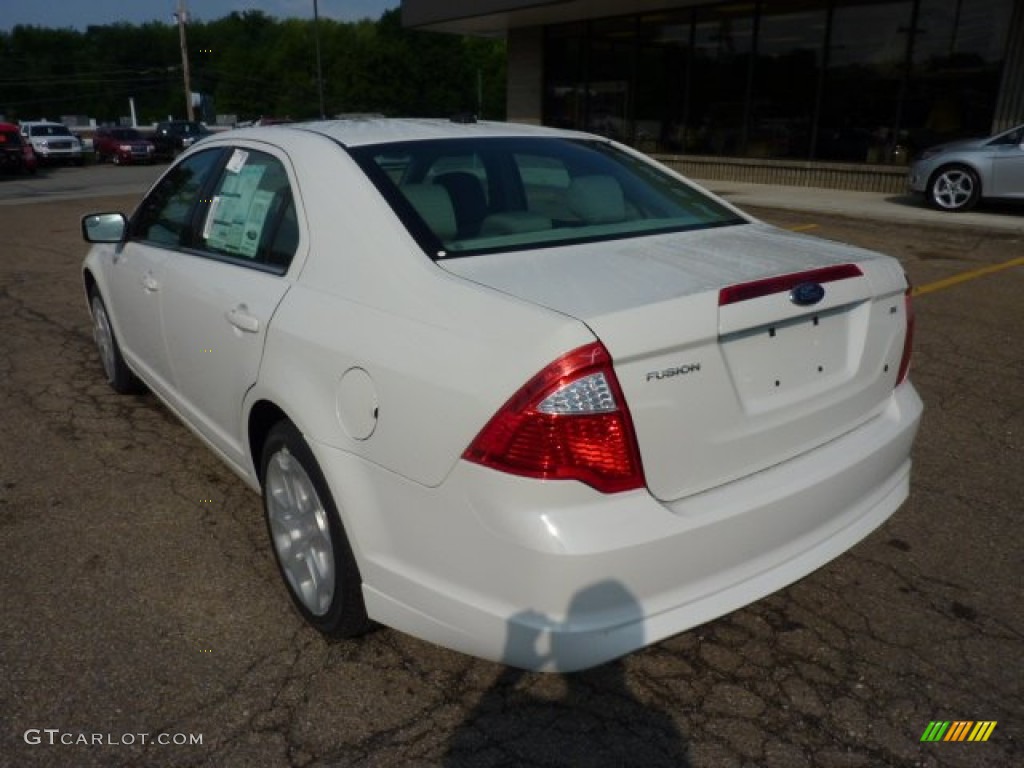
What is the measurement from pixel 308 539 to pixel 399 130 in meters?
1.52

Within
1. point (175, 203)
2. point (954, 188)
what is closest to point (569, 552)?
point (175, 203)

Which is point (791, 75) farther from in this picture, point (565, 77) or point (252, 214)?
point (252, 214)

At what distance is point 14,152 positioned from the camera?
25328mm

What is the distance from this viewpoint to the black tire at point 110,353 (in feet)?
15.1

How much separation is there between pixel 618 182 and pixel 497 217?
63cm

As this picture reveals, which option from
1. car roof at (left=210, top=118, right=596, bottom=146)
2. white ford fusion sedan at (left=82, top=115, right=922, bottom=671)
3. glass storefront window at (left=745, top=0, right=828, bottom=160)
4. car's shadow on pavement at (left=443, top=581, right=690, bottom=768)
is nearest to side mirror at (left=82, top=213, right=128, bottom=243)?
car roof at (left=210, top=118, right=596, bottom=146)

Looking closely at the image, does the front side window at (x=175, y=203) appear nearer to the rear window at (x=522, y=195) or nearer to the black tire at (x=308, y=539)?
the rear window at (x=522, y=195)

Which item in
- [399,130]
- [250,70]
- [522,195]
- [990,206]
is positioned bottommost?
[990,206]

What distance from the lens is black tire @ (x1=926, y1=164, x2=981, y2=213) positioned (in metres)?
11.9

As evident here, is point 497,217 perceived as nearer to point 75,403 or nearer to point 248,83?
point 75,403

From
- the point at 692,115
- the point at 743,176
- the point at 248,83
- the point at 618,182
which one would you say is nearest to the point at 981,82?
the point at 743,176

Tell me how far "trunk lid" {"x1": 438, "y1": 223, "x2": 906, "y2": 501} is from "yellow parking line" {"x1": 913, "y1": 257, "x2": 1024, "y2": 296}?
540 cm

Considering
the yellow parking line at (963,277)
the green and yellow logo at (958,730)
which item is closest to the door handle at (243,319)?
the green and yellow logo at (958,730)

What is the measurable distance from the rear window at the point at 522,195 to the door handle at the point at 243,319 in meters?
Result: 0.61
